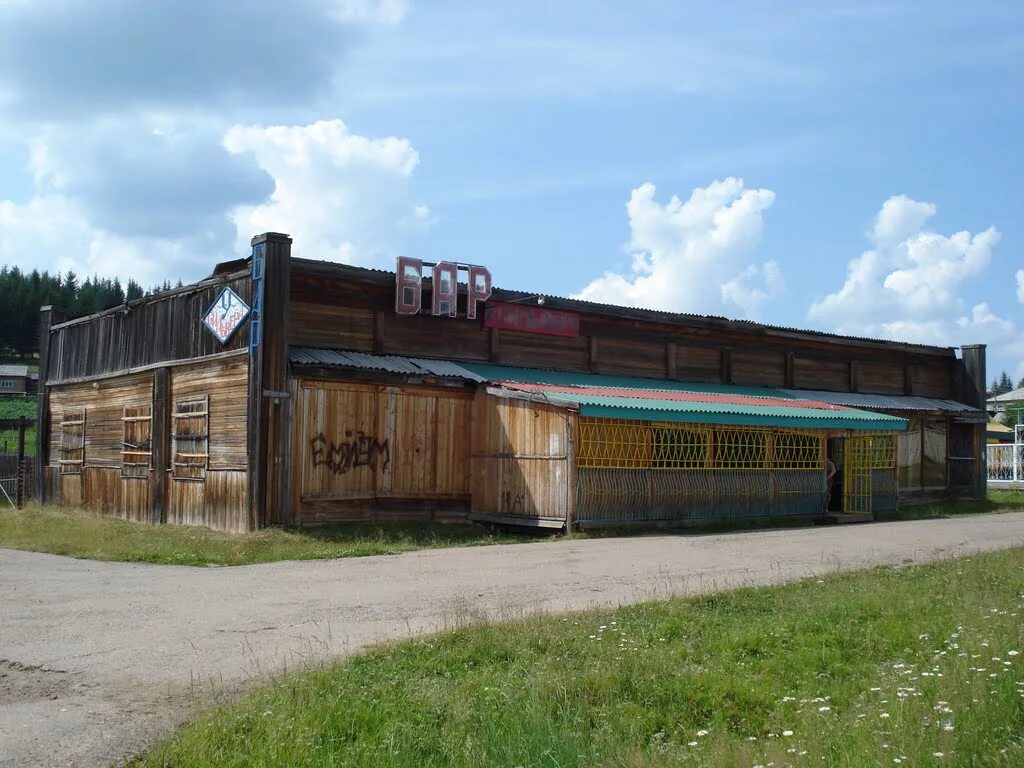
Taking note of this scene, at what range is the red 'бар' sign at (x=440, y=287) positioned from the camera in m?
20.3

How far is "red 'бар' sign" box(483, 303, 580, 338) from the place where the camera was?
22.2 m

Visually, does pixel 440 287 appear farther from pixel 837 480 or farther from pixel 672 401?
pixel 837 480

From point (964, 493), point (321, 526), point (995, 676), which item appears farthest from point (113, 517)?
point (964, 493)

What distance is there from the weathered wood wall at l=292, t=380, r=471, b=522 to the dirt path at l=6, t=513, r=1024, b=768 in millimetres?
3682

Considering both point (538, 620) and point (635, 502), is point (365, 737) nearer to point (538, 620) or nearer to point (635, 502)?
point (538, 620)

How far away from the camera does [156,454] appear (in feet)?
68.9

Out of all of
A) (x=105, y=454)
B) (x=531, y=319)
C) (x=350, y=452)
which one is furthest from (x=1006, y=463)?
(x=105, y=454)

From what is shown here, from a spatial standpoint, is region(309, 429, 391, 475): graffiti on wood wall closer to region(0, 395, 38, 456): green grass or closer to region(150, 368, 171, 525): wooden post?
region(150, 368, 171, 525): wooden post

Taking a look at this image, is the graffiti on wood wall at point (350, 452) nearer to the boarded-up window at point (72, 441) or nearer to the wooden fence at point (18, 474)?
the boarded-up window at point (72, 441)

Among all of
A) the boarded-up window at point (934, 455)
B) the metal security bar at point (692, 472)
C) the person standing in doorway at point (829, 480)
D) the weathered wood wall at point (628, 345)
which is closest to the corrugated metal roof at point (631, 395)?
the weathered wood wall at point (628, 345)

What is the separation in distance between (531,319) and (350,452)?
19.6 feet

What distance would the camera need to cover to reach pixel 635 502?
753 inches

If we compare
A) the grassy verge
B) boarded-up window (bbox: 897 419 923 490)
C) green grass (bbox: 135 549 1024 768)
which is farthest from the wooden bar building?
green grass (bbox: 135 549 1024 768)

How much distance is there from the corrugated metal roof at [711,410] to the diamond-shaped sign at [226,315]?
5200 mm
